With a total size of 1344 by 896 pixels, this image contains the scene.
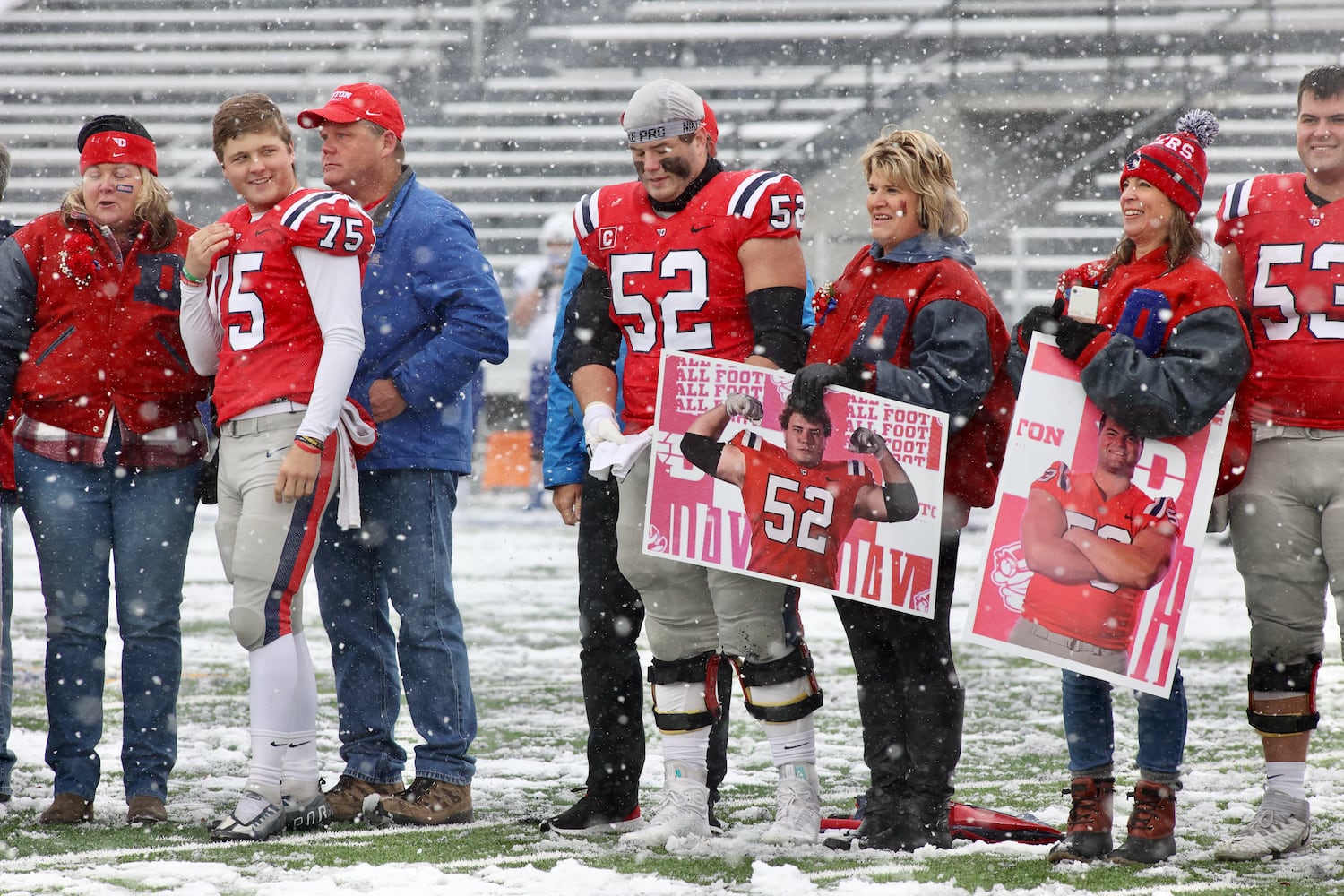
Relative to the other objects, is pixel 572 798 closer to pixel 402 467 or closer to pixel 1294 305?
pixel 402 467

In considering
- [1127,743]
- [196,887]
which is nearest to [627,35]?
[1127,743]

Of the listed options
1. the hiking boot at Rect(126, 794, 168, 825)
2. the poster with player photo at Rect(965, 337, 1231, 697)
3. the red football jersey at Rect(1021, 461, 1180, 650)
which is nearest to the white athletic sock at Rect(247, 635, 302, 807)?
the hiking boot at Rect(126, 794, 168, 825)

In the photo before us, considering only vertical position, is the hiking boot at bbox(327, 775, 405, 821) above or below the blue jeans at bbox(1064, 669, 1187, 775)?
below

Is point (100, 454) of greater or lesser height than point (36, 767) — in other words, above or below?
above

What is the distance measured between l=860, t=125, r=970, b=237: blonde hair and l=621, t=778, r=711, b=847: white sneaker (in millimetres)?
1287

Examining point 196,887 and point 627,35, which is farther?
point 627,35

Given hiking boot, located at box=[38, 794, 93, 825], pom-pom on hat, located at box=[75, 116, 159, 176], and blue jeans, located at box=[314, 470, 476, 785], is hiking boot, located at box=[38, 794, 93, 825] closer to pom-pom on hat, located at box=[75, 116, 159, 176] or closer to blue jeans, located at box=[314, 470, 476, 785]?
blue jeans, located at box=[314, 470, 476, 785]

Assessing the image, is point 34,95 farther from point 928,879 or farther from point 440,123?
point 928,879

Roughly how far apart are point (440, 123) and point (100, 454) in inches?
577

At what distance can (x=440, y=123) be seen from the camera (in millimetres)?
17578

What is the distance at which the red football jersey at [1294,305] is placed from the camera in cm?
305

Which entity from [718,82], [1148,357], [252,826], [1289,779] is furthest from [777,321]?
[718,82]

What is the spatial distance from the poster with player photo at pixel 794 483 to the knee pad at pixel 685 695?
0.28 metres

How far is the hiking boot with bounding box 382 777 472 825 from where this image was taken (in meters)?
3.42
